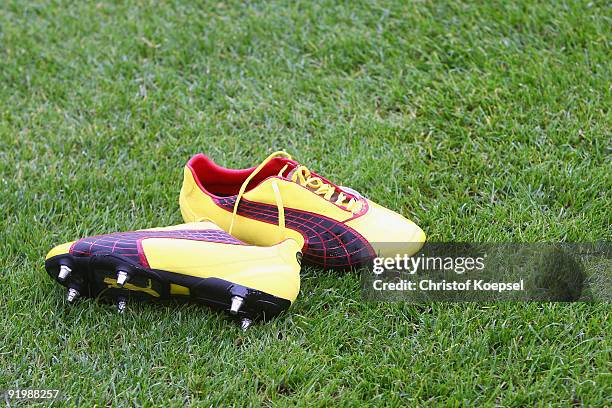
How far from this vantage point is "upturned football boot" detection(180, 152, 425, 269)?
270 centimetres

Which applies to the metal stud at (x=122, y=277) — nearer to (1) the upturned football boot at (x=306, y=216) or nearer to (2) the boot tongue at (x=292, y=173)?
(1) the upturned football boot at (x=306, y=216)

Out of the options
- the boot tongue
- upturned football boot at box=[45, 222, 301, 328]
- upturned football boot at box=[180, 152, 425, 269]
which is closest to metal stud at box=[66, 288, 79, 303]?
upturned football boot at box=[45, 222, 301, 328]

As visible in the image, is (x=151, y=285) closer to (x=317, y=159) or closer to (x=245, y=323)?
(x=245, y=323)

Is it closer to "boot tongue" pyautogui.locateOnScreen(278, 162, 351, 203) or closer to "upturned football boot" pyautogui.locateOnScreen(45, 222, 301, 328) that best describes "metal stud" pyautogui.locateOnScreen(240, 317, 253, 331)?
"upturned football boot" pyautogui.locateOnScreen(45, 222, 301, 328)

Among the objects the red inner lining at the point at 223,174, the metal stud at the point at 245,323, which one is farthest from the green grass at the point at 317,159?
the red inner lining at the point at 223,174

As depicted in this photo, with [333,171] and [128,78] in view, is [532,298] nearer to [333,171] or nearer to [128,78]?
[333,171]

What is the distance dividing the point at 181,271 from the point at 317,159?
105cm

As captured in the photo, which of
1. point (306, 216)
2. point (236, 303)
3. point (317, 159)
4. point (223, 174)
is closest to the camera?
point (236, 303)

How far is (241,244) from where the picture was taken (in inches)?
101

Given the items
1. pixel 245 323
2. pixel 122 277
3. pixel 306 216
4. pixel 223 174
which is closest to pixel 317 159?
pixel 223 174

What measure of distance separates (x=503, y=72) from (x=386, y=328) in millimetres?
1617

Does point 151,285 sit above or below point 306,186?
below

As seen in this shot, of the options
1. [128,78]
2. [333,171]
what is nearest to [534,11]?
[333,171]

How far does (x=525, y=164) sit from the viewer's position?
3162 mm
